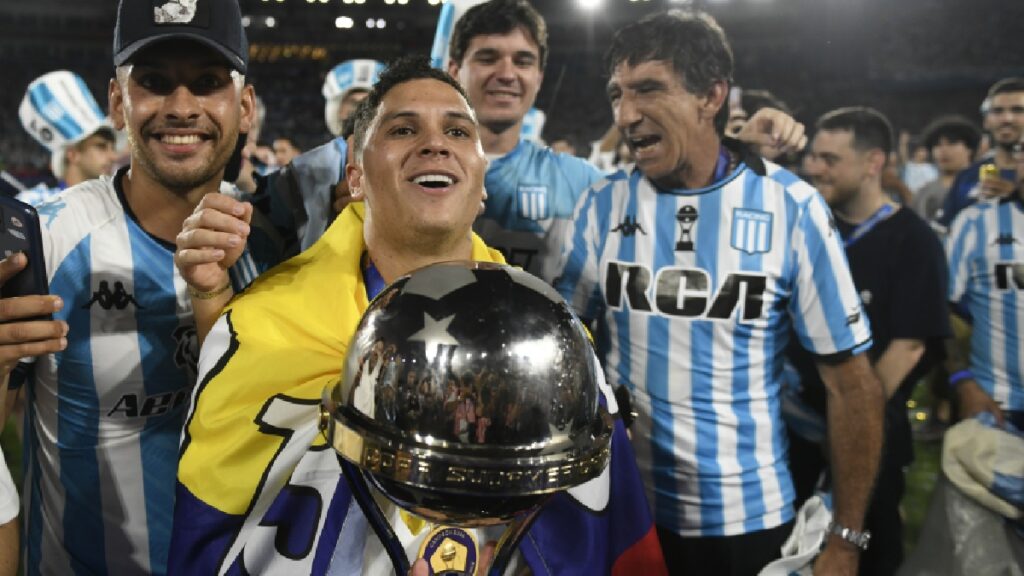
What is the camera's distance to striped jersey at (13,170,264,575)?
1570mm

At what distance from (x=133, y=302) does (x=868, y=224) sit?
2.73 meters

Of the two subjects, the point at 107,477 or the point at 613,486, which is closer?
the point at 613,486

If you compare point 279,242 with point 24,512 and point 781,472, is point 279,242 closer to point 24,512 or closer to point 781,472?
point 24,512

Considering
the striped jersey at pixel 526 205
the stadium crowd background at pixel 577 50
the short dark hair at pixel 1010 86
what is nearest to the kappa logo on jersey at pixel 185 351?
the striped jersey at pixel 526 205

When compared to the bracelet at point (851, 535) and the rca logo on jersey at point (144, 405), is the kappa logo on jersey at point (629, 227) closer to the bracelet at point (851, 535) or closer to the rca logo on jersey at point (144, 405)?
the bracelet at point (851, 535)

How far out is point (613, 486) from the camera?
1.21m

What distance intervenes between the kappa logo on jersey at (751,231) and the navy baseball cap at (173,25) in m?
1.27

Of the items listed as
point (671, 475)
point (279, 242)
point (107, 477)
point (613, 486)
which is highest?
point (279, 242)

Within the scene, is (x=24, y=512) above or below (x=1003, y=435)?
above

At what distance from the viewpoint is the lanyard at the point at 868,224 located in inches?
123

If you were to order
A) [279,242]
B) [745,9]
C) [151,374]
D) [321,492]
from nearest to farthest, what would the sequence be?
[321,492] → [151,374] → [279,242] → [745,9]

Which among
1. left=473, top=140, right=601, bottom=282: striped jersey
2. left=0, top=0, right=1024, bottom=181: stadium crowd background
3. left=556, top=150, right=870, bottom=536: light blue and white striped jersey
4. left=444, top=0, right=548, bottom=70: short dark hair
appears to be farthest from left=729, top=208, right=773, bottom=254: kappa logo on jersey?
left=0, top=0, right=1024, bottom=181: stadium crowd background

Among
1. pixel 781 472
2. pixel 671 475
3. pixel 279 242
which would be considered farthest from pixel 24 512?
pixel 781 472

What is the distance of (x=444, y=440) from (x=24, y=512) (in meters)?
1.62
